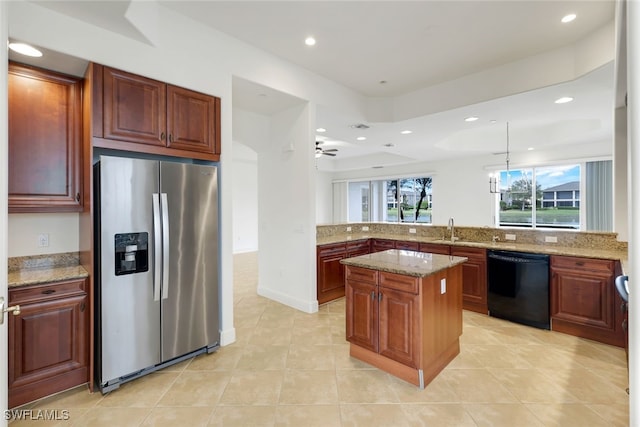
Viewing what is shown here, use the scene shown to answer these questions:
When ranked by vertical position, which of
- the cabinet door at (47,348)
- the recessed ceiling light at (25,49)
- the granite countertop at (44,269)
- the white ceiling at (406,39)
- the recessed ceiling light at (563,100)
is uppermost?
the white ceiling at (406,39)

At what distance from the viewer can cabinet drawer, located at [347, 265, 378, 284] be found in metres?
2.52

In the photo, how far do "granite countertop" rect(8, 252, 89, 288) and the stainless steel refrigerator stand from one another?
0.82 feet

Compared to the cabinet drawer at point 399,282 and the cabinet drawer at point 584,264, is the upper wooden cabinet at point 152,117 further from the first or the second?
the cabinet drawer at point 584,264

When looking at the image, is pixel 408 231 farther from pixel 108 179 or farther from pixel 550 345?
pixel 108 179

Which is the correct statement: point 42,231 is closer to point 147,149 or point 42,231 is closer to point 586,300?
point 147,149

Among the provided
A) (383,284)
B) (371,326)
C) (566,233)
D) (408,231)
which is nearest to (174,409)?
(371,326)

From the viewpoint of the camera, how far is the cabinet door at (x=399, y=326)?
7.43 ft

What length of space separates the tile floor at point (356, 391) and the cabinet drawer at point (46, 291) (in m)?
0.78

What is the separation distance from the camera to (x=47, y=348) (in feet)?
6.84

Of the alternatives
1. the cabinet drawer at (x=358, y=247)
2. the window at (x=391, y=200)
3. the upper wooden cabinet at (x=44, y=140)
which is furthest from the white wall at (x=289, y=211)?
the window at (x=391, y=200)

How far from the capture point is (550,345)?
2986mm

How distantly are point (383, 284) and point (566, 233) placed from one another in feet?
9.44

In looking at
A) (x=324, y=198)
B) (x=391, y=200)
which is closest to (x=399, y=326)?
(x=391, y=200)

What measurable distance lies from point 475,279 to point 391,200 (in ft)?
20.6
